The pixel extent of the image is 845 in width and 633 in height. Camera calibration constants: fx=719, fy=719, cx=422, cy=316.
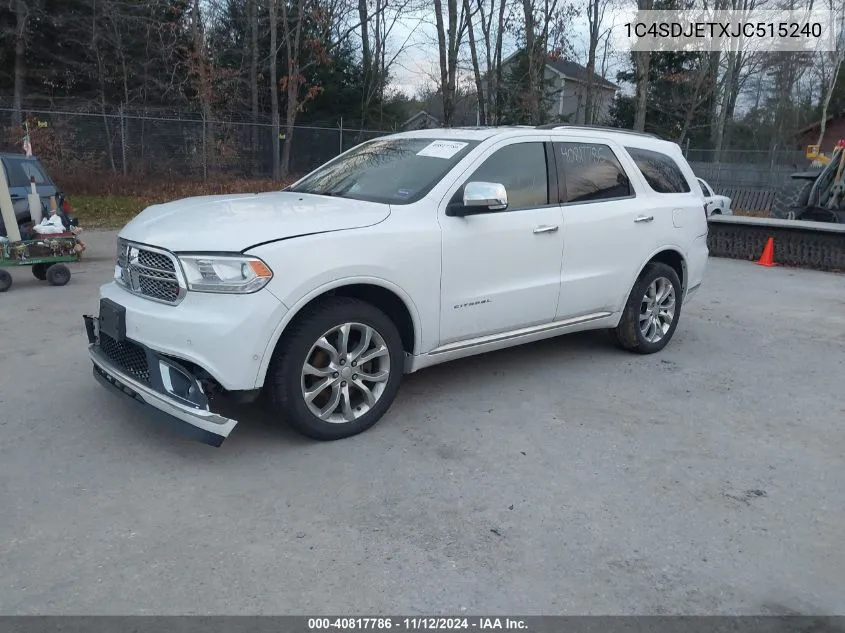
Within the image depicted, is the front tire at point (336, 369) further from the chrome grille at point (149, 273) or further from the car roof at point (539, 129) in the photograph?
the car roof at point (539, 129)

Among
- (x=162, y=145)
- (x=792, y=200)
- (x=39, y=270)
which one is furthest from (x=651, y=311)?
(x=162, y=145)

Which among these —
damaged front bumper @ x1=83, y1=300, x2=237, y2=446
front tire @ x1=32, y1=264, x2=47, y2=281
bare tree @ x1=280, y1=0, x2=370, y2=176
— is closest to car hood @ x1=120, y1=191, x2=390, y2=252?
damaged front bumper @ x1=83, y1=300, x2=237, y2=446

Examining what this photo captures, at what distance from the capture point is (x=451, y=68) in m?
22.8

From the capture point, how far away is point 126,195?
19.3 m

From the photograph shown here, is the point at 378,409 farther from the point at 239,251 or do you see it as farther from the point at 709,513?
the point at 709,513

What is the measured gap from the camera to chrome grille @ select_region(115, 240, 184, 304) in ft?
12.8

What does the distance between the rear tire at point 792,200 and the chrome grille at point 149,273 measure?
1266 cm

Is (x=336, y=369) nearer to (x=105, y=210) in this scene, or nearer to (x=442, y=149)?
(x=442, y=149)

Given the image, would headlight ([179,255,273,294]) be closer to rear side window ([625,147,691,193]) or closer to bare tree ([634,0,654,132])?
rear side window ([625,147,691,193])

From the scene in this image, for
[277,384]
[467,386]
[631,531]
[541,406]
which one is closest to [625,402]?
[541,406]

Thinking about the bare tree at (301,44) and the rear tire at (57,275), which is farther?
the bare tree at (301,44)

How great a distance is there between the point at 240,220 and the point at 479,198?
1.44 metres

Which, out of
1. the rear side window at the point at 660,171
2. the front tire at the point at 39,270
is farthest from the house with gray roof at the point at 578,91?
the rear side window at the point at 660,171

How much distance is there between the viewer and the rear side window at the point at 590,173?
5379 millimetres
